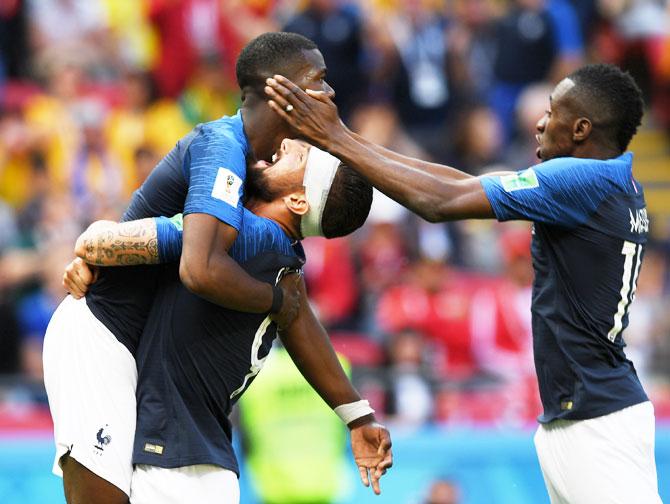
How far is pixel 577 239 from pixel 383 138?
6.61m

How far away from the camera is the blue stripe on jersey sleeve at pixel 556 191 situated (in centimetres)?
445

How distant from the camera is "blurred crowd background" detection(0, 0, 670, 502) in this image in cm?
891

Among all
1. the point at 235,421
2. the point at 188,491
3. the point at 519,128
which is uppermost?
the point at 519,128

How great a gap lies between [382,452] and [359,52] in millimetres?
7393

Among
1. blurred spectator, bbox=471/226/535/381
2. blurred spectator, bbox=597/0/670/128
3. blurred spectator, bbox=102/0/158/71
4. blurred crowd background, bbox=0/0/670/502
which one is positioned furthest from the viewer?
blurred spectator, bbox=597/0/670/128

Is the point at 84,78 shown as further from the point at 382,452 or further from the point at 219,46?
the point at 382,452

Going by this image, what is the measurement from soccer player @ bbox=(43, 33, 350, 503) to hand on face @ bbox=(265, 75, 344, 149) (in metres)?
0.10

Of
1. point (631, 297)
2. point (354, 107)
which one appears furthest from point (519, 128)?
point (631, 297)

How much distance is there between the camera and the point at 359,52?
11633 millimetres

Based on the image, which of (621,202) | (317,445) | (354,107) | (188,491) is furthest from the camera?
(354,107)

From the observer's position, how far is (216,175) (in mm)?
4098

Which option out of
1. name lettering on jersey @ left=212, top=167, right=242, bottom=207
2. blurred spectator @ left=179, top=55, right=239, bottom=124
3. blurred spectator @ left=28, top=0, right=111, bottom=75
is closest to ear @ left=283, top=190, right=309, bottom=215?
name lettering on jersey @ left=212, top=167, right=242, bottom=207

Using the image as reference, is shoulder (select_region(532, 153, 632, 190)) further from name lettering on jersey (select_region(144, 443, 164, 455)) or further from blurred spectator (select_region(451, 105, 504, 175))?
blurred spectator (select_region(451, 105, 504, 175))

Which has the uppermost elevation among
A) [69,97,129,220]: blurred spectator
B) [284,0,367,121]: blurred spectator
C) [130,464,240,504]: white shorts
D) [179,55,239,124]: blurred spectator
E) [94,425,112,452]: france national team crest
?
[284,0,367,121]: blurred spectator
